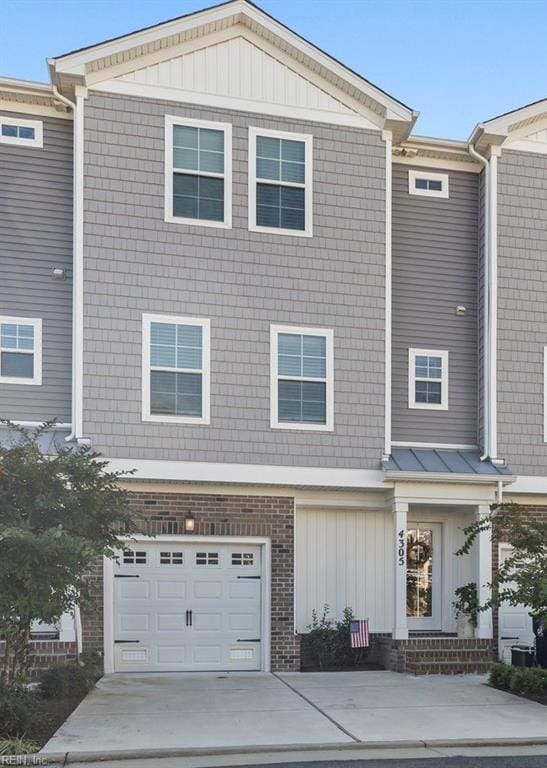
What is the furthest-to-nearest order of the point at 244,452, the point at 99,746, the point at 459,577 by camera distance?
the point at 459,577 → the point at 244,452 → the point at 99,746

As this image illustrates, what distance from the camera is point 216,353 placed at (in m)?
13.9

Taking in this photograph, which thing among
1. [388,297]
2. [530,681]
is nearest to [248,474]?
[388,297]

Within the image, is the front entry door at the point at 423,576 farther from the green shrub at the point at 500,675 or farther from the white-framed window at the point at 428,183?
the white-framed window at the point at 428,183

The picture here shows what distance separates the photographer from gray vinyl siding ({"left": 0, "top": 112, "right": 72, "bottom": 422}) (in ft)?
45.3

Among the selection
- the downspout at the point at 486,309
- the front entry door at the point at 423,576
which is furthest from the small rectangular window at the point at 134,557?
the downspout at the point at 486,309

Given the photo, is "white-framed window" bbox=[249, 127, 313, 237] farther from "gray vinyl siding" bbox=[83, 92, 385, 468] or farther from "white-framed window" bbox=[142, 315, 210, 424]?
"white-framed window" bbox=[142, 315, 210, 424]

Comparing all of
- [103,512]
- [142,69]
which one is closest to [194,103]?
[142,69]

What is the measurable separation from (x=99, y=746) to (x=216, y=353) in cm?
668

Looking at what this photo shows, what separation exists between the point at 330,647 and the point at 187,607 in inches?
96.3

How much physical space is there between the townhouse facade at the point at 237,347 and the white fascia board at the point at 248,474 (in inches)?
1.4

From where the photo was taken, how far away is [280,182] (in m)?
14.2

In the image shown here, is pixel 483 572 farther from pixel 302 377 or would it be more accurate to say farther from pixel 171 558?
pixel 171 558

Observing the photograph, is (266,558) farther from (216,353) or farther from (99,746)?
(99,746)

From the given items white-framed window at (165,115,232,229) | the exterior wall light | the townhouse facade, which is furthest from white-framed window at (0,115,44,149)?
the exterior wall light
